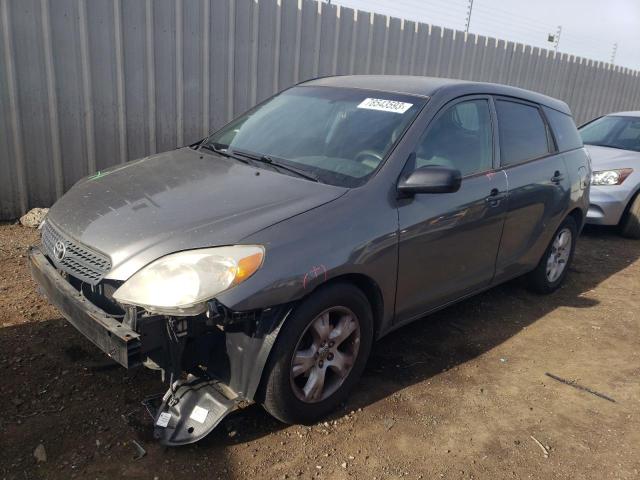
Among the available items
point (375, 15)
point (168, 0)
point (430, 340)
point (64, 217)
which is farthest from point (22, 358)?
point (375, 15)

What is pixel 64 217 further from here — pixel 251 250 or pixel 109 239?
pixel 251 250

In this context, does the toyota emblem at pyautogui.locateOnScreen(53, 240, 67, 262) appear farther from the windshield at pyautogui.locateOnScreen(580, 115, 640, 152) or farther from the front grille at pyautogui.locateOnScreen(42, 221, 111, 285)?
the windshield at pyautogui.locateOnScreen(580, 115, 640, 152)

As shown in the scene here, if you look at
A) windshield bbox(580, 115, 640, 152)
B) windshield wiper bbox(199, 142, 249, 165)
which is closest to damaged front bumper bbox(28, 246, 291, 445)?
windshield wiper bbox(199, 142, 249, 165)

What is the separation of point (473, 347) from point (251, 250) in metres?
2.15

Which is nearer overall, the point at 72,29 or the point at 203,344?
the point at 203,344

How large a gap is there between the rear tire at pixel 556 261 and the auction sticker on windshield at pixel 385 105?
212cm

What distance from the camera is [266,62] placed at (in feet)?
23.0

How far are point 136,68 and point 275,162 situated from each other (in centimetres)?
358

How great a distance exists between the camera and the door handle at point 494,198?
3611mm

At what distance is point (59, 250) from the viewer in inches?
108

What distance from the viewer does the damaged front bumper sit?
2291 millimetres

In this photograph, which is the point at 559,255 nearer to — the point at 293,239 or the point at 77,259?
the point at 293,239

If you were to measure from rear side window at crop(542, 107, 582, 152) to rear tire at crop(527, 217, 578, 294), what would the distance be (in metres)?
0.66

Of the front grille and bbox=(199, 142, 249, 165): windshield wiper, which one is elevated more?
bbox=(199, 142, 249, 165): windshield wiper
